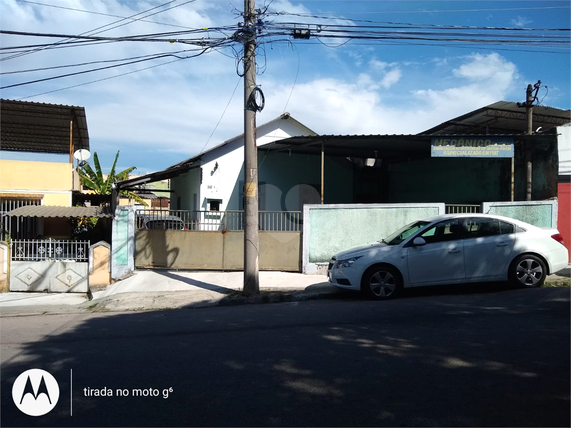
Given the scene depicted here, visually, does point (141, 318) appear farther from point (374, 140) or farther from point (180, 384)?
point (374, 140)

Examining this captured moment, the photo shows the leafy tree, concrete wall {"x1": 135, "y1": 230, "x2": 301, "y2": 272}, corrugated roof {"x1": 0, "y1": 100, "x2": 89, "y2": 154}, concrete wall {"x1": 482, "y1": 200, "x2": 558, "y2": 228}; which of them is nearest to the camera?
concrete wall {"x1": 482, "y1": 200, "x2": 558, "y2": 228}

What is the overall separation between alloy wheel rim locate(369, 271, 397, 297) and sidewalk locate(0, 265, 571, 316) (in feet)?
4.25

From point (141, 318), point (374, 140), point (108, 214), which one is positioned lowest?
point (141, 318)

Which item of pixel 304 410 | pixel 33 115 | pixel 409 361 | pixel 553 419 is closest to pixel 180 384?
pixel 304 410

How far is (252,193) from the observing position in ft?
32.5

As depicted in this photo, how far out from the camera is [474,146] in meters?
13.3

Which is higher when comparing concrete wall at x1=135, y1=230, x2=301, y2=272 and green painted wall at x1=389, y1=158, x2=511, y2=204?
green painted wall at x1=389, y1=158, x2=511, y2=204

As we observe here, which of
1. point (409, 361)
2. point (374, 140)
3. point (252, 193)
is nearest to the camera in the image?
point (409, 361)

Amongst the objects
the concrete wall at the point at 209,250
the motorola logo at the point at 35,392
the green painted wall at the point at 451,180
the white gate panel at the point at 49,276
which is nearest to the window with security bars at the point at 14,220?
the white gate panel at the point at 49,276

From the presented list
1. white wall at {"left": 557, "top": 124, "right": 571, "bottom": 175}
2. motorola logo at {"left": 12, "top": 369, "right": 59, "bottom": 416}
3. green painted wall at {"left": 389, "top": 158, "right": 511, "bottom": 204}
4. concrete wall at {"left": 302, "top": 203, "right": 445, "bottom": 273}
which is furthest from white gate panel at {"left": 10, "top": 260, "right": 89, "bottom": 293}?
white wall at {"left": 557, "top": 124, "right": 571, "bottom": 175}

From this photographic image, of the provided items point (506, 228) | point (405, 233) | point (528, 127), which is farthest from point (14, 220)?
point (528, 127)

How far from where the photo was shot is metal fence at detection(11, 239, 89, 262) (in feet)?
43.6

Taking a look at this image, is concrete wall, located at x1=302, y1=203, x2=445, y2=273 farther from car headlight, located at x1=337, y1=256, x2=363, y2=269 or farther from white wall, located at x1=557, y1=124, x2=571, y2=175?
white wall, located at x1=557, y1=124, x2=571, y2=175

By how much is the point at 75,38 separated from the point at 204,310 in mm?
6237
